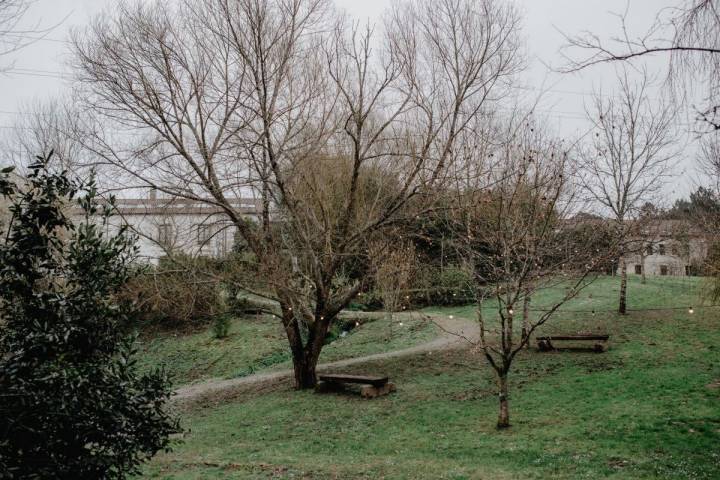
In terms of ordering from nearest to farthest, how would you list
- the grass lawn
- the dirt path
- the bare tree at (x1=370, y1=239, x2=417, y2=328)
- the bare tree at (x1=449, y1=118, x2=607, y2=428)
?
the grass lawn, the bare tree at (x1=449, y1=118, x2=607, y2=428), the dirt path, the bare tree at (x1=370, y1=239, x2=417, y2=328)

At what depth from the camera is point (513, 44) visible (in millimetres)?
12180

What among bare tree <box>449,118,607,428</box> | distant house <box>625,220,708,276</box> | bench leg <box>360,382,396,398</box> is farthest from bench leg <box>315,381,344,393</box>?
distant house <box>625,220,708,276</box>

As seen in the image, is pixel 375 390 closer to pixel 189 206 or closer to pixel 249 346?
pixel 189 206

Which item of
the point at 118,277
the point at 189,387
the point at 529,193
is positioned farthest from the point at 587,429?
the point at 189,387

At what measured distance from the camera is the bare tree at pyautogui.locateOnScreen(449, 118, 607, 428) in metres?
9.53

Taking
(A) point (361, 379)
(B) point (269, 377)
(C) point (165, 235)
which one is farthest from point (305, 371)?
(C) point (165, 235)

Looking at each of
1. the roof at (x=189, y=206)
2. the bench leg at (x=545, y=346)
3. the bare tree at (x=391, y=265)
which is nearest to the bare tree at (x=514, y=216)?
the bench leg at (x=545, y=346)

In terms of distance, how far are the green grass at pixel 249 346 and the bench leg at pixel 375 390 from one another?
17.9 ft

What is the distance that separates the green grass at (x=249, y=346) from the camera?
62.0 ft

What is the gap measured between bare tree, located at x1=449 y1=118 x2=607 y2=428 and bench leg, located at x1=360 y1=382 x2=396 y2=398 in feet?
7.29

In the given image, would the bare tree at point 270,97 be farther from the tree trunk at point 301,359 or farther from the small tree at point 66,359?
the small tree at point 66,359

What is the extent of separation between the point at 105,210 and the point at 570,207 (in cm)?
1286

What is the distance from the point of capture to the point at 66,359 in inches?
165

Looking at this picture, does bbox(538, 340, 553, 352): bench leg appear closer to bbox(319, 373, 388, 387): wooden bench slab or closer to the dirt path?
the dirt path
